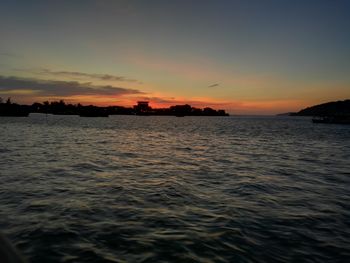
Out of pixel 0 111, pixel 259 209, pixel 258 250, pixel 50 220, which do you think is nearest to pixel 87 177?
pixel 50 220

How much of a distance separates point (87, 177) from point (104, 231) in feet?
29.1

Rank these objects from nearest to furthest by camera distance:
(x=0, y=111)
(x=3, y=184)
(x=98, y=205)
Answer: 1. (x=98, y=205)
2. (x=3, y=184)
3. (x=0, y=111)

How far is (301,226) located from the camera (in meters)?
9.52

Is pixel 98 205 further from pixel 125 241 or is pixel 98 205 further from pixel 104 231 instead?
pixel 125 241

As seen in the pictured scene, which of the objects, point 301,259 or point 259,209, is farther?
point 259,209

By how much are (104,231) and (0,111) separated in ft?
665

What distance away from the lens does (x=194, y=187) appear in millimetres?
15031

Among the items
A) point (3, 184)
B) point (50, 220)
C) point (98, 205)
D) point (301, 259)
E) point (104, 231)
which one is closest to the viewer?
point (301, 259)

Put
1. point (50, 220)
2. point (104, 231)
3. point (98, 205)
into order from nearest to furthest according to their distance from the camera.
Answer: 1. point (104, 231)
2. point (50, 220)
3. point (98, 205)

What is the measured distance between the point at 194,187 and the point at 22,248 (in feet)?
30.0

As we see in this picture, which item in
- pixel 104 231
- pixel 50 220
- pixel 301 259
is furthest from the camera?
pixel 50 220

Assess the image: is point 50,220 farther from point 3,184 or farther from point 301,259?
point 301,259

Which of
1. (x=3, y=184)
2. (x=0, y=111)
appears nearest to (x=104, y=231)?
(x=3, y=184)

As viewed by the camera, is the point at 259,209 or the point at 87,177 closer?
the point at 259,209
